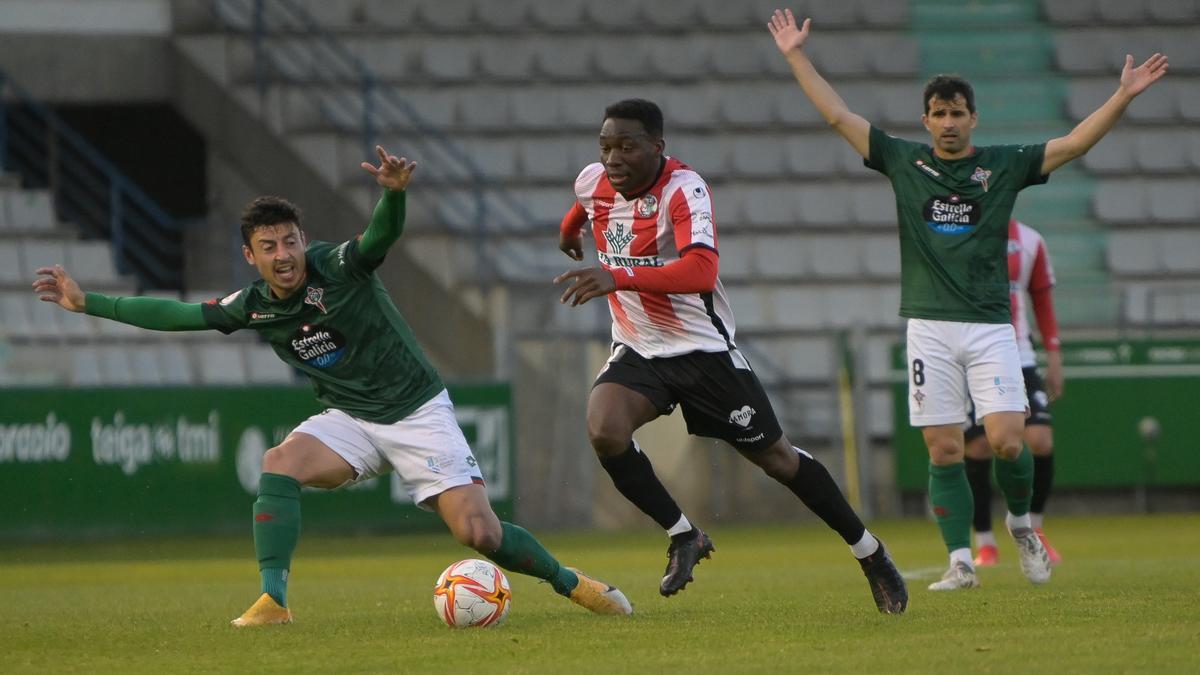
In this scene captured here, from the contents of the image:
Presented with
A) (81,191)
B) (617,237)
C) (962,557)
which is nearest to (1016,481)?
(962,557)

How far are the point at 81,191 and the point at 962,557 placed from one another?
14947 millimetres

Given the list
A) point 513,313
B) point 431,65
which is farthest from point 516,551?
point 431,65

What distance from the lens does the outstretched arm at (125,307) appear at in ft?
23.4

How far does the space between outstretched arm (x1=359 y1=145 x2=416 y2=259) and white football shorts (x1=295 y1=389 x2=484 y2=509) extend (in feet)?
2.25

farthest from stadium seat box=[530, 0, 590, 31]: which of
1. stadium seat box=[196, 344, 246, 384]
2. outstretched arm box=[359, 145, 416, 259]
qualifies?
outstretched arm box=[359, 145, 416, 259]

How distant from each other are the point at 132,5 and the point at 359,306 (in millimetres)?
14340

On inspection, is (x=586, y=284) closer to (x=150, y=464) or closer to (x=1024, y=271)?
(x=1024, y=271)

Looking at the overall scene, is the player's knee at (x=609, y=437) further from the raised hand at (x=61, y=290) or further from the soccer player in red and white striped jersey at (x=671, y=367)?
the raised hand at (x=61, y=290)

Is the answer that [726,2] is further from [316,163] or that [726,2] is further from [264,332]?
[264,332]

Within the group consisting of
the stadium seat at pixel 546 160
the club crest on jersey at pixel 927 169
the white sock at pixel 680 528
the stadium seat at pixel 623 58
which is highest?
the stadium seat at pixel 623 58

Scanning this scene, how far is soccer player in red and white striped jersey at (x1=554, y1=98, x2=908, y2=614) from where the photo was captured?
22.9 ft

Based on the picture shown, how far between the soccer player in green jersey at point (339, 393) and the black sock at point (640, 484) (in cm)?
36

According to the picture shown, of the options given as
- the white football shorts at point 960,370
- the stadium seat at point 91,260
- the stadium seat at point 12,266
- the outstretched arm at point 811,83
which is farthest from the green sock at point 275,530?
the stadium seat at point 91,260

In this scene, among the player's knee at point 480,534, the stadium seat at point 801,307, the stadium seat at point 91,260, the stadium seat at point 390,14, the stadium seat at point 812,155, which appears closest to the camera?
the player's knee at point 480,534
